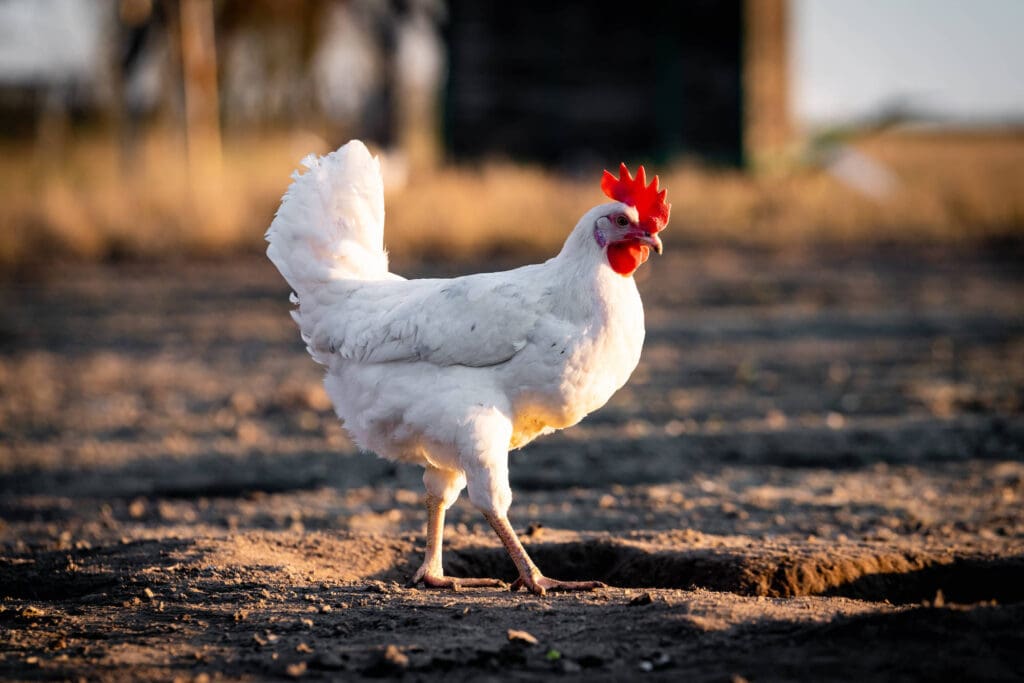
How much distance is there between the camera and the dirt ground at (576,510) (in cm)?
340

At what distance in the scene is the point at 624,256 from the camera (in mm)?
4160

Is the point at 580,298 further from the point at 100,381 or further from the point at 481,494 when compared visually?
the point at 100,381

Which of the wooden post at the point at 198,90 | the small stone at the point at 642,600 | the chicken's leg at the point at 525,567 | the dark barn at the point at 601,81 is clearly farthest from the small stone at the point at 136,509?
the dark barn at the point at 601,81

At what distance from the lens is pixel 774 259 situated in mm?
14164

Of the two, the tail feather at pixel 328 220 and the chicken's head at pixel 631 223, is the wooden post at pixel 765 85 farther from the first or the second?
the chicken's head at pixel 631 223

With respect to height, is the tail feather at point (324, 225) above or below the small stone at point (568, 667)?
above

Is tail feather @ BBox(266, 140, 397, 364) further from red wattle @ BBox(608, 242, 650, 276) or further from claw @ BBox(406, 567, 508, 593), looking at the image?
red wattle @ BBox(608, 242, 650, 276)

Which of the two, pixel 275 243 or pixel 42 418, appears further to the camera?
pixel 42 418

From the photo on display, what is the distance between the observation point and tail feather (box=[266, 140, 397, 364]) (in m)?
4.63

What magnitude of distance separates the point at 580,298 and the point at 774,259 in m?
10.6

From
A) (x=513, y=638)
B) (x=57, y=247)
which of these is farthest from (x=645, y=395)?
(x=57, y=247)

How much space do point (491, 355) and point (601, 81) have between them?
591 inches

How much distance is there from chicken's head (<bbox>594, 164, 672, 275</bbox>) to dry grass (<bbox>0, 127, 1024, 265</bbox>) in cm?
944

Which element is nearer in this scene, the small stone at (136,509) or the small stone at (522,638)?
the small stone at (522,638)
